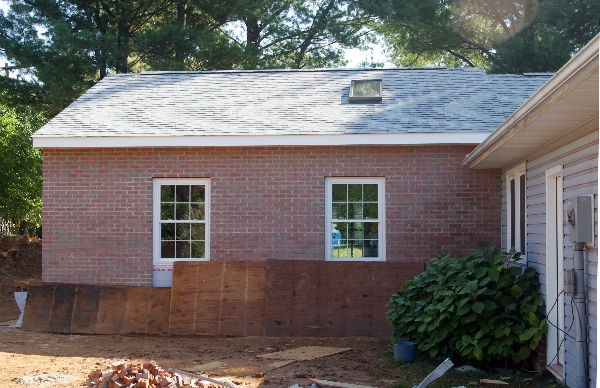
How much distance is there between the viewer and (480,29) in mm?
23531

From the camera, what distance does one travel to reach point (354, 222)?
11953mm

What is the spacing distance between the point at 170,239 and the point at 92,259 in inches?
53.7

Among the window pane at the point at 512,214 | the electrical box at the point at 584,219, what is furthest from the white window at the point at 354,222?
the electrical box at the point at 584,219

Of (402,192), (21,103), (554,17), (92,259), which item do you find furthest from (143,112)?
(554,17)

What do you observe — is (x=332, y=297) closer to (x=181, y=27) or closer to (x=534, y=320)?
(x=534, y=320)

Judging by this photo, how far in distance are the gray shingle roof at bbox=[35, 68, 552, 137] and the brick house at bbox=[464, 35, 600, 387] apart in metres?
3.28

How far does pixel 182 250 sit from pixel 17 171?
8.46m

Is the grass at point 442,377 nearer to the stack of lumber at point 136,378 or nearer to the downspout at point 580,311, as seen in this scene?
the downspout at point 580,311

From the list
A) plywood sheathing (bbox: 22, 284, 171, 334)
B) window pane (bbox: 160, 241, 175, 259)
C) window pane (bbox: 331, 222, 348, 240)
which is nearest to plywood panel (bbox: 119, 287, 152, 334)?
plywood sheathing (bbox: 22, 284, 171, 334)

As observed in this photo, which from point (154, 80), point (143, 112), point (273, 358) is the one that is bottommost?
point (273, 358)

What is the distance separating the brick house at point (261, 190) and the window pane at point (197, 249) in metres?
0.02

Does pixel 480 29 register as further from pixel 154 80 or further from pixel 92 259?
pixel 92 259

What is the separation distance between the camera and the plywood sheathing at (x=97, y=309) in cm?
1161

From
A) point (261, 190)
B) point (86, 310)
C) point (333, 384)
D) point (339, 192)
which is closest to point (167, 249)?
point (86, 310)
